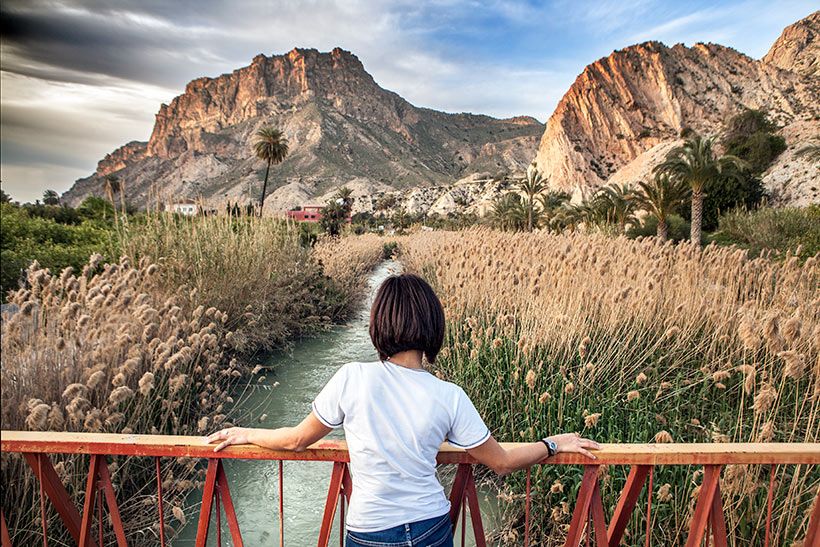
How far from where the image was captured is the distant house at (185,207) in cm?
754

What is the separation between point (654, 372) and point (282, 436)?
344cm

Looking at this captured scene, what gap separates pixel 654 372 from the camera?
13.4 ft

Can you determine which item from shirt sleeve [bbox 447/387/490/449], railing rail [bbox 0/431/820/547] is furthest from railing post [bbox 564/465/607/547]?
shirt sleeve [bbox 447/387/490/449]

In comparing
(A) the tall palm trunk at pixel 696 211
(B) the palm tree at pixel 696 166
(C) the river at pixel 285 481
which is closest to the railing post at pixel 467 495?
(C) the river at pixel 285 481

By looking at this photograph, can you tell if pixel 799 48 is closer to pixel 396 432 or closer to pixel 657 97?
pixel 657 97

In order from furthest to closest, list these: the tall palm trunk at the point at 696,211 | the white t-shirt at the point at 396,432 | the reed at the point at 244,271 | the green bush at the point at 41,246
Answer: the tall palm trunk at the point at 696,211, the reed at the point at 244,271, the green bush at the point at 41,246, the white t-shirt at the point at 396,432

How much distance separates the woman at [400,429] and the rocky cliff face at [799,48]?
7276 cm

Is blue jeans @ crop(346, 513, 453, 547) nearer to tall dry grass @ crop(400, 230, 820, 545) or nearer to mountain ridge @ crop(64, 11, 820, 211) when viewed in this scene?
tall dry grass @ crop(400, 230, 820, 545)

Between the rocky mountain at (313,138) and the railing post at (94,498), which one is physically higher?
the rocky mountain at (313,138)

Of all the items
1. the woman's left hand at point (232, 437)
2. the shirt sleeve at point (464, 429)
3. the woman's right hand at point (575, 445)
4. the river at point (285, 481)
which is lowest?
the river at point (285, 481)

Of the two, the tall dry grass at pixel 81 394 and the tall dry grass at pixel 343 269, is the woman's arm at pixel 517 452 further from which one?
the tall dry grass at pixel 343 269

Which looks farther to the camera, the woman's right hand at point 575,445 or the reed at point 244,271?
the reed at point 244,271

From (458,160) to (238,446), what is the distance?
4945 inches

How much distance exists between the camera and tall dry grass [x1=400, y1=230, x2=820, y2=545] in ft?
8.98
